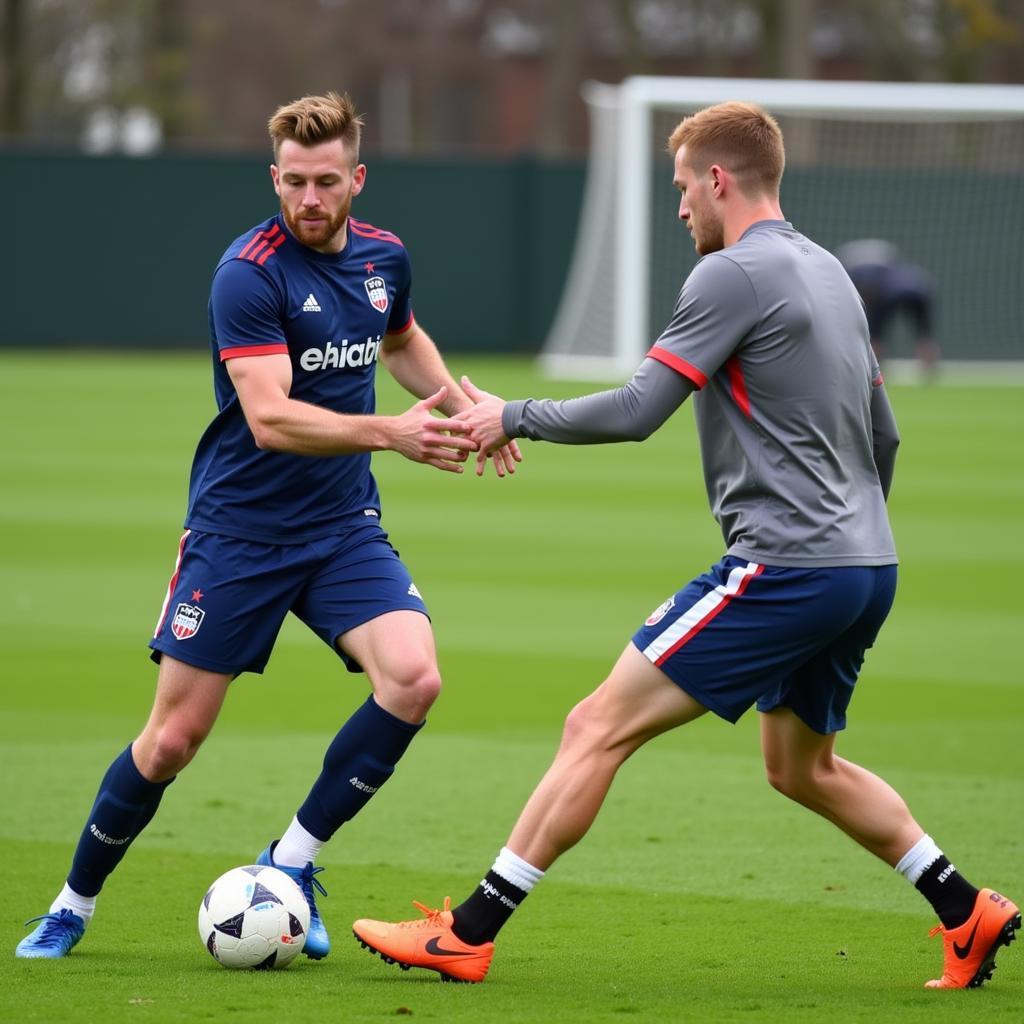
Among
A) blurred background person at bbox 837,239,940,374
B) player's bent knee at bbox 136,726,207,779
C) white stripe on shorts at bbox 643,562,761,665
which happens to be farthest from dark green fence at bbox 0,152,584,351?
white stripe on shorts at bbox 643,562,761,665

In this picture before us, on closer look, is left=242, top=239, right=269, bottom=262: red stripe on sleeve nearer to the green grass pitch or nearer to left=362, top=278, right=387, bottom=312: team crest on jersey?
left=362, top=278, right=387, bottom=312: team crest on jersey

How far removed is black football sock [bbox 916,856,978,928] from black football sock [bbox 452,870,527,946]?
115 cm

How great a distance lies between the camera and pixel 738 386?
5.17 m

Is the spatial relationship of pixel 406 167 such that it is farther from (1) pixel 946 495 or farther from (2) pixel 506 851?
(2) pixel 506 851

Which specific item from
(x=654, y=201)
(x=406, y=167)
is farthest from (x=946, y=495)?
(x=406, y=167)

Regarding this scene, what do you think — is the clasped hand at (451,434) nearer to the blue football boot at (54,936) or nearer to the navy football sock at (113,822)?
the navy football sock at (113,822)

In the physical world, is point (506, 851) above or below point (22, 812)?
above

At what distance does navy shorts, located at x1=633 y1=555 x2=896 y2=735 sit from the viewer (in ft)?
16.8

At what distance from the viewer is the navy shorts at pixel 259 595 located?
5.64 m

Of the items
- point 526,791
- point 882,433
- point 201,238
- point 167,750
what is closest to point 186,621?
point 167,750

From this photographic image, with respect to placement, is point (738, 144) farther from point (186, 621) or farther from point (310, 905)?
point (310, 905)

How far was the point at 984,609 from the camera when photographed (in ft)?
39.3

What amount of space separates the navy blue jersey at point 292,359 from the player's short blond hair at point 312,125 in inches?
11.4

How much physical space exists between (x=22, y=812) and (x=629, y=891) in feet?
7.97
